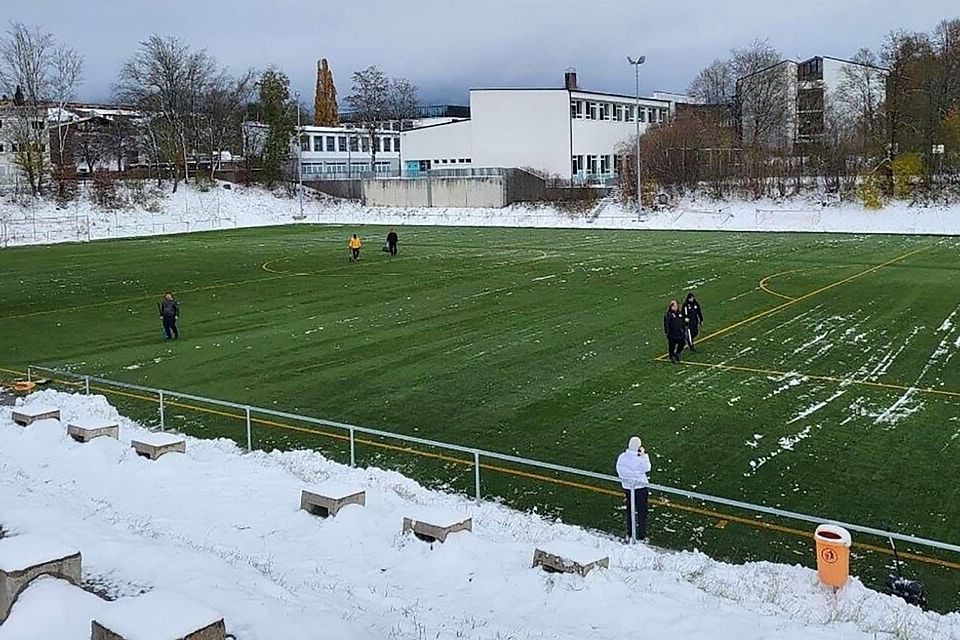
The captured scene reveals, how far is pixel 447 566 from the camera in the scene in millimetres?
10695

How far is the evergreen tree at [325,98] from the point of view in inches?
5719

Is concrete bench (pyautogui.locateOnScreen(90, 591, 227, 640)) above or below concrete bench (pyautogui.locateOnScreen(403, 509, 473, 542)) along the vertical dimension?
above

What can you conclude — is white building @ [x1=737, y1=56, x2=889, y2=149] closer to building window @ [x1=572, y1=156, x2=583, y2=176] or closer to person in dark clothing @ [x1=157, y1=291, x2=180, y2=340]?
building window @ [x1=572, y1=156, x2=583, y2=176]

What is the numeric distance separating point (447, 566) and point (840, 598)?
4.17 metres

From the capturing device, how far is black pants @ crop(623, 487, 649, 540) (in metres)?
12.5

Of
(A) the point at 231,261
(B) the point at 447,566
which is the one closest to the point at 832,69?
(A) the point at 231,261

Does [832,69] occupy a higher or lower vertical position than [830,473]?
higher

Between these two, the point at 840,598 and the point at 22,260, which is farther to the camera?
the point at 22,260

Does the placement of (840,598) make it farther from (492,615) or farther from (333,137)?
(333,137)

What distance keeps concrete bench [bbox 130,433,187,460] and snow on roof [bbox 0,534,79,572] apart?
6215 mm

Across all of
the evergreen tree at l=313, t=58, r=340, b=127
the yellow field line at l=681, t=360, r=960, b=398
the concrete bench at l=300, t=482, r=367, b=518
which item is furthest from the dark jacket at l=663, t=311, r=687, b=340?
the evergreen tree at l=313, t=58, r=340, b=127

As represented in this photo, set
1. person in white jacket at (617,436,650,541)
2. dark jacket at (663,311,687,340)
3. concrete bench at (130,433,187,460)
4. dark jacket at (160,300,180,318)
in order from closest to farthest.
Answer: person in white jacket at (617,436,650,541), concrete bench at (130,433,187,460), dark jacket at (663,311,687,340), dark jacket at (160,300,180,318)

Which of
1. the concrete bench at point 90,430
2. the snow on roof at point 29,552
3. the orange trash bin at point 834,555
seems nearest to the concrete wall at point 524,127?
the concrete bench at point 90,430

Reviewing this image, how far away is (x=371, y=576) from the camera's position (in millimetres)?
10547
